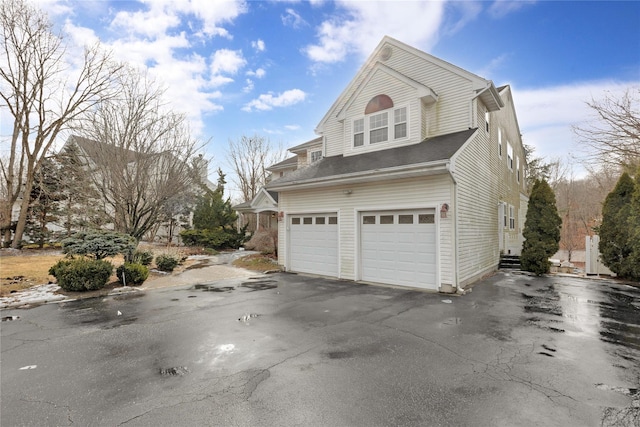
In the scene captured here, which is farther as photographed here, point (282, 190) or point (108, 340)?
point (282, 190)

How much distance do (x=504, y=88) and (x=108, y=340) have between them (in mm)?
17449

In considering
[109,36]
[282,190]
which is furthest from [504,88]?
[109,36]

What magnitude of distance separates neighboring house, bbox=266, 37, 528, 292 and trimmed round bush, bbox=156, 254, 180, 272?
431cm

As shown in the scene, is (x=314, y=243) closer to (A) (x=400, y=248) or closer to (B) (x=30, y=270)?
(A) (x=400, y=248)

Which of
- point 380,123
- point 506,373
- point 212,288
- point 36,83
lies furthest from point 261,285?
point 36,83

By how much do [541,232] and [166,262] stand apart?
49.0ft

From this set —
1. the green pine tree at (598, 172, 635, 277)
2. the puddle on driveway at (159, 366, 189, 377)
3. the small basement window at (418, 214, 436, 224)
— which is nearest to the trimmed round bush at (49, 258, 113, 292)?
the puddle on driveway at (159, 366, 189, 377)

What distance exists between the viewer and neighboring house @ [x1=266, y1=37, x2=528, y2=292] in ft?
27.8

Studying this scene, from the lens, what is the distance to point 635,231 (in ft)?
30.9

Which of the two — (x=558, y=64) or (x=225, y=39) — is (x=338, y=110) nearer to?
(x=225, y=39)

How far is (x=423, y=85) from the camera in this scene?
10.4m

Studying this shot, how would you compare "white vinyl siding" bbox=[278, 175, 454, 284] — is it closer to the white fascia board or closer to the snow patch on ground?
the white fascia board

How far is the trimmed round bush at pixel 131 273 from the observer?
9.20 metres

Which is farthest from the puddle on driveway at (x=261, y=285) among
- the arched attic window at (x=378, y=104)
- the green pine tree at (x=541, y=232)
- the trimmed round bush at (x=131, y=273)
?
the green pine tree at (x=541, y=232)
